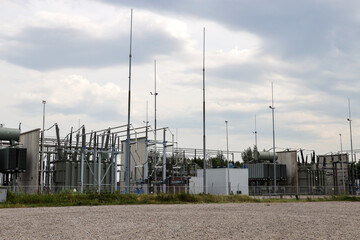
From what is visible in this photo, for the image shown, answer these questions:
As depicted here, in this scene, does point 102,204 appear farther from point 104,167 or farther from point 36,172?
point 104,167

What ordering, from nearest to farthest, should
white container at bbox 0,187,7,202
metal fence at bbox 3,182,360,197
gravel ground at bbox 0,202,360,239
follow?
gravel ground at bbox 0,202,360,239
white container at bbox 0,187,7,202
metal fence at bbox 3,182,360,197

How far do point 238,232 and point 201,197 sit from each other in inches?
787

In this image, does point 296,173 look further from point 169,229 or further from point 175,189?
point 169,229

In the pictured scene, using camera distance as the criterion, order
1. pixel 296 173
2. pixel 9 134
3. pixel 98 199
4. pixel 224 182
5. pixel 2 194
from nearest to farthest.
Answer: pixel 2 194, pixel 98 199, pixel 9 134, pixel 224 182, pixel 296 173

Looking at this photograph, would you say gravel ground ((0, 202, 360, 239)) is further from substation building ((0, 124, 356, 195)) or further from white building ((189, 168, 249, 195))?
white building ((189, 168, 249, 195))

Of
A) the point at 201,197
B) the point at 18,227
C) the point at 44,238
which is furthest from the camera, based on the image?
the point at 201,197

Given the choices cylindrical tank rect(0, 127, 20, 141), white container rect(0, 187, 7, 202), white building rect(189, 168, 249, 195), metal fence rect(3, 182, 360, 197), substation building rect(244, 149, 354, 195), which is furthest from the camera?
substation building rect(244, 149, 354, 195)

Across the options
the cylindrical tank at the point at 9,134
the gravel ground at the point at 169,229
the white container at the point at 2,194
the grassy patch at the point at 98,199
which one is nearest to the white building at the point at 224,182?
the grassy patch at the point at 98,199

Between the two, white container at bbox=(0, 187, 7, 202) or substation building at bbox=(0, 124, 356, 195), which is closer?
white container at bbox=(0, 187, 7, 202)

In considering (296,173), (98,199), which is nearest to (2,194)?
(98,199)

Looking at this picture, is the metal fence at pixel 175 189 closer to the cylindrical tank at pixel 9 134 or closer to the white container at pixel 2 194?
the cylindrical tank at pixel 9 134

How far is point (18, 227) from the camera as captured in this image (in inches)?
603

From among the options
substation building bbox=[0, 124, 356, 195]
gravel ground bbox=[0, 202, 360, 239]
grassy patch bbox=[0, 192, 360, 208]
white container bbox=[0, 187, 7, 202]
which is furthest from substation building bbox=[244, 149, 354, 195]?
gravel ground bbox=[0, 202, 360, 239]

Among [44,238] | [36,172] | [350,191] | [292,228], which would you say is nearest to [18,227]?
[44,238]
